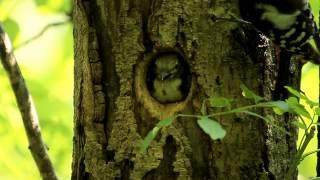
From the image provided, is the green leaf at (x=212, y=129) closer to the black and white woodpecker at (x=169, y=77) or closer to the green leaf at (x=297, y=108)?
the green leaf at (x=297, y=108)

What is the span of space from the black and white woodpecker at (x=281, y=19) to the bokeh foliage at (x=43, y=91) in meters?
1.40

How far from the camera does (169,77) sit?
2.05 meters

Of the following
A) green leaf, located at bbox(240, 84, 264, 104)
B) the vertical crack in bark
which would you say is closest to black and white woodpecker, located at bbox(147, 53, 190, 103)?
the vertical crack in bark

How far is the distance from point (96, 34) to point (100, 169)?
0.41 m

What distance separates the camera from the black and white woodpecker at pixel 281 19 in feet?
6.40

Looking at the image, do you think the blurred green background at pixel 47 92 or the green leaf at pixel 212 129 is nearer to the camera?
the green leaf at pixel 212 129

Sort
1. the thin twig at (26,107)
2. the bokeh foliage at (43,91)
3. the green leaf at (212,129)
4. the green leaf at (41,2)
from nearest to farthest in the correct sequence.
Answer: the green leaf at (212,129) < the thin twig at (26,107) < the green leaf at (41,2) < the bokeh foliage at (43,91)

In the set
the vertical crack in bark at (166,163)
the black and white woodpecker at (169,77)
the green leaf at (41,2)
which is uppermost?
the green leaf at (41,2)

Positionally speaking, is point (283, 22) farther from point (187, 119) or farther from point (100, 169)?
point (100, 169)

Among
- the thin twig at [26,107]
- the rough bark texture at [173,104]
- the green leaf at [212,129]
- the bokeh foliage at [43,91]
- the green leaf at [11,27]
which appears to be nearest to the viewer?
the green leaf at [212,129]

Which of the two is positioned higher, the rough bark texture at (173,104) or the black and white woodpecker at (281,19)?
the black and white woodpecker at (281,19)

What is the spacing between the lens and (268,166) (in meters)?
1.90

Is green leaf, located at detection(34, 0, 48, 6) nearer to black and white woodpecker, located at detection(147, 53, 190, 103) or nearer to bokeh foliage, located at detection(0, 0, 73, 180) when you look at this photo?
bokeh foliage, located at detection(0, 0, 73, 180)

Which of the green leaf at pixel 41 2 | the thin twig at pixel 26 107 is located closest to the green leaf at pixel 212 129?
the thin twig at pixel 26 107
